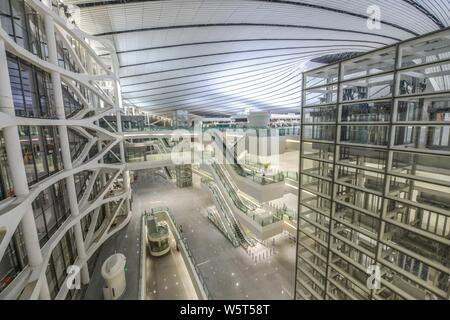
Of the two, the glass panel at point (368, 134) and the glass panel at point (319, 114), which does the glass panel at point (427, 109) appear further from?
the glass panel at point (319, 114)

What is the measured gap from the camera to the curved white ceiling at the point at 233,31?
11.2 m

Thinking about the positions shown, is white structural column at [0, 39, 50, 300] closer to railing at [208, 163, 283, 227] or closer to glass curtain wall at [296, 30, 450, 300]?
glass curtain wall at [296, 30, 450, 300]

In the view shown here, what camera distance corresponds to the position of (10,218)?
4742 millimetres

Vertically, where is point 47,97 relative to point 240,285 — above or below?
above

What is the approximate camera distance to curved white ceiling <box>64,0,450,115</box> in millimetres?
11219

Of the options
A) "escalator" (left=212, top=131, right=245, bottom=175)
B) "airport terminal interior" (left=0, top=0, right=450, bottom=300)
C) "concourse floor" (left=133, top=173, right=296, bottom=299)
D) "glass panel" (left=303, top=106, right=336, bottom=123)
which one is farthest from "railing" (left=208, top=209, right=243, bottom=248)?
"glass panel" (left=303, top=106, right=336, bottom=123)

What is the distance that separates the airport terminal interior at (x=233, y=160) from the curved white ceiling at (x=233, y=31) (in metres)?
0.14

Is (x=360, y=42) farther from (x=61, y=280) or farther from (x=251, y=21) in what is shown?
(x=61, y=280)

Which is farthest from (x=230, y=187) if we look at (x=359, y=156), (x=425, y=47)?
(x=425, y=47)

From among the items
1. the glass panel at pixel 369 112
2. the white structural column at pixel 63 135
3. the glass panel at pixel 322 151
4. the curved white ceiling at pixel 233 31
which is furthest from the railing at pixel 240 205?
the curved white ceiling at pixel 233 31
